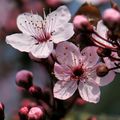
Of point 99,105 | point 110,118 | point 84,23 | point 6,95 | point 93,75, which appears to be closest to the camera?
point 84,23

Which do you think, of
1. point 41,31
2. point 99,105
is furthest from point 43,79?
point 41,31

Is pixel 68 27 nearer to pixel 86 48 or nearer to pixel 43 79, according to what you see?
pixel 86 48

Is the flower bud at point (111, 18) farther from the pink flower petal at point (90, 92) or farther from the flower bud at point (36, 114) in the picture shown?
the flower bud at point (36, 114)

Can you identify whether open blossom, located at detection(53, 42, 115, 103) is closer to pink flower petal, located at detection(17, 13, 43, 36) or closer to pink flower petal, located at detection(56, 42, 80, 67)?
pink flower petal, located at detection(56, 42, 80, 67)

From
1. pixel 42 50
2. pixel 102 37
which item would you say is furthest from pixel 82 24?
pixel 42 50

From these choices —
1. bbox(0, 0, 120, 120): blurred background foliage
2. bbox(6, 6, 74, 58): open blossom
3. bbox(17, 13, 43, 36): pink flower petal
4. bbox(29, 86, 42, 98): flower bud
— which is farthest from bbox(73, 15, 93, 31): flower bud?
bbox(0, 0, 120, 120): blurred background foliage

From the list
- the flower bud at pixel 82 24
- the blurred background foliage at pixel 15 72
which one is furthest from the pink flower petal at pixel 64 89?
the blurred background foliage at pixel 15 72
